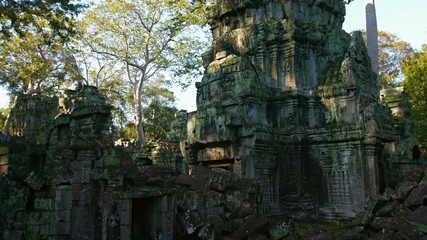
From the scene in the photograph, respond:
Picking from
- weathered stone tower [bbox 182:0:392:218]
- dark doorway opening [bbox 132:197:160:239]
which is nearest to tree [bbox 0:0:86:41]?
weathered stone tower [bbox 182:0:392:218]

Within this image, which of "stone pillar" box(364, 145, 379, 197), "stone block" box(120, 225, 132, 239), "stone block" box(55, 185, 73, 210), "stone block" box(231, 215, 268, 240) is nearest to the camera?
"stone block" box(120, 225, 132, 239)

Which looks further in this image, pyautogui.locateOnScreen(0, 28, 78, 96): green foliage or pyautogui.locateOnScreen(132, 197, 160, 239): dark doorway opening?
pyautogui.locateOnScreen(0, 28, 78, 96): green foliage

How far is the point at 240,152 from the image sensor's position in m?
11.9

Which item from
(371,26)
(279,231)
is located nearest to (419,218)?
(279,231)

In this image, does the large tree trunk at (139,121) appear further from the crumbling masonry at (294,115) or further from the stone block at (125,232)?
the stone block at (125,232)

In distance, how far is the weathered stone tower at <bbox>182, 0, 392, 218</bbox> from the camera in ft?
37.8

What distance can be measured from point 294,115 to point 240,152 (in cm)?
210

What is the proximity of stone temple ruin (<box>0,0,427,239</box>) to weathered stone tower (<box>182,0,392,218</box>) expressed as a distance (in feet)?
0.12

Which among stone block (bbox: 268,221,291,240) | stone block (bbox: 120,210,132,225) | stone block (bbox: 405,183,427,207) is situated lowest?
stone block (bbox: 268,221,291,240)

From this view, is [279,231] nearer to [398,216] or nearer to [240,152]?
[398,216]

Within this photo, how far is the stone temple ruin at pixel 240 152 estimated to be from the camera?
6.94 metres

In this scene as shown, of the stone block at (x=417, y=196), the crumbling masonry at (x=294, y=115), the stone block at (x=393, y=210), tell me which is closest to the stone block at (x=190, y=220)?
the stone block at (x=393, y=210)

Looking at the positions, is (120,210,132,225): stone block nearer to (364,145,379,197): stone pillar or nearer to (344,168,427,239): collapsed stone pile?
(344,168,427,239): collapsed stone pile

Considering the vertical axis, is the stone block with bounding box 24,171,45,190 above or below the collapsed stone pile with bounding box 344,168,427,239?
above
